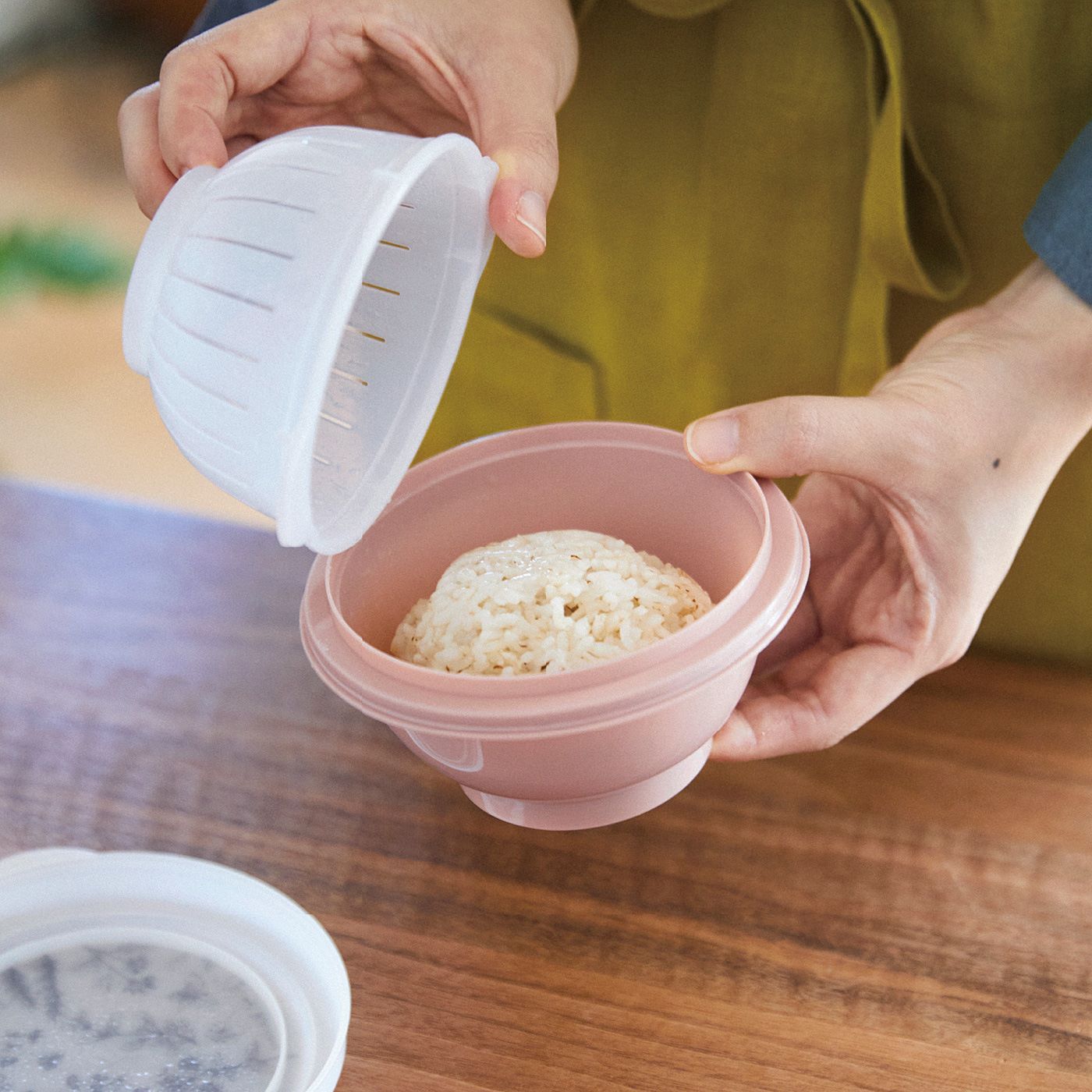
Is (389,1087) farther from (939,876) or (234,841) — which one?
(939,876)

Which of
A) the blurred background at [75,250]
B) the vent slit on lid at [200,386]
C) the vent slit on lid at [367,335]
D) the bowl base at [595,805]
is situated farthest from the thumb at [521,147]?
the blurred background at [75,250]

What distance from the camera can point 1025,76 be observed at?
1025 millimetres

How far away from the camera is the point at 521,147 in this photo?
87 centimetres

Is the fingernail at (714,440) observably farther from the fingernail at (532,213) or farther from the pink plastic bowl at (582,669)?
the fingernail at (532,213)

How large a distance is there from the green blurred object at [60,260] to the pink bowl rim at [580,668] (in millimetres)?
3202

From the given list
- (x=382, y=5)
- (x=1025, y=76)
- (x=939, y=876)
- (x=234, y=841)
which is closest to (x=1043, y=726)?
(x=939, y=876)

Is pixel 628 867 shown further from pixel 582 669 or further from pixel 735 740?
pixel 582 669

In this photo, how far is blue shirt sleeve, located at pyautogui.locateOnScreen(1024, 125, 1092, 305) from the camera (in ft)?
2.98

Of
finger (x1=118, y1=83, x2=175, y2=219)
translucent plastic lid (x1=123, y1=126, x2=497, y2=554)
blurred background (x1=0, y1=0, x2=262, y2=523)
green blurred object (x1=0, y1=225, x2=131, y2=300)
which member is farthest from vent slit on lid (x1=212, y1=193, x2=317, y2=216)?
green blurred object (x1=0, y1=225, x2=131, y2=300)

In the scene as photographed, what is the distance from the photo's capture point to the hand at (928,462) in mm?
844

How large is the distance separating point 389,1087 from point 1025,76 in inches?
37.4

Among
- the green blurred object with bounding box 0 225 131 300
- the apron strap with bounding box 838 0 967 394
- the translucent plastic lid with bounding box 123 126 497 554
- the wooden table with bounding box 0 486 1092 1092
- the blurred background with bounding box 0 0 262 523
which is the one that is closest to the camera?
the translucent plastic lid with bounding box 123 126 497 554

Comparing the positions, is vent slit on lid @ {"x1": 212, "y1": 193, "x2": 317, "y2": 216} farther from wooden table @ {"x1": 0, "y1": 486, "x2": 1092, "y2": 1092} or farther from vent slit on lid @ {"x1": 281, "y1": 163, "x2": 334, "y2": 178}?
wooden table @ {"x1": 0, "y1": 486, "x2": 1092, "y2": 1092}

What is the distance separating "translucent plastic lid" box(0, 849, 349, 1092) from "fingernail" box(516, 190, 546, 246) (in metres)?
0.48
